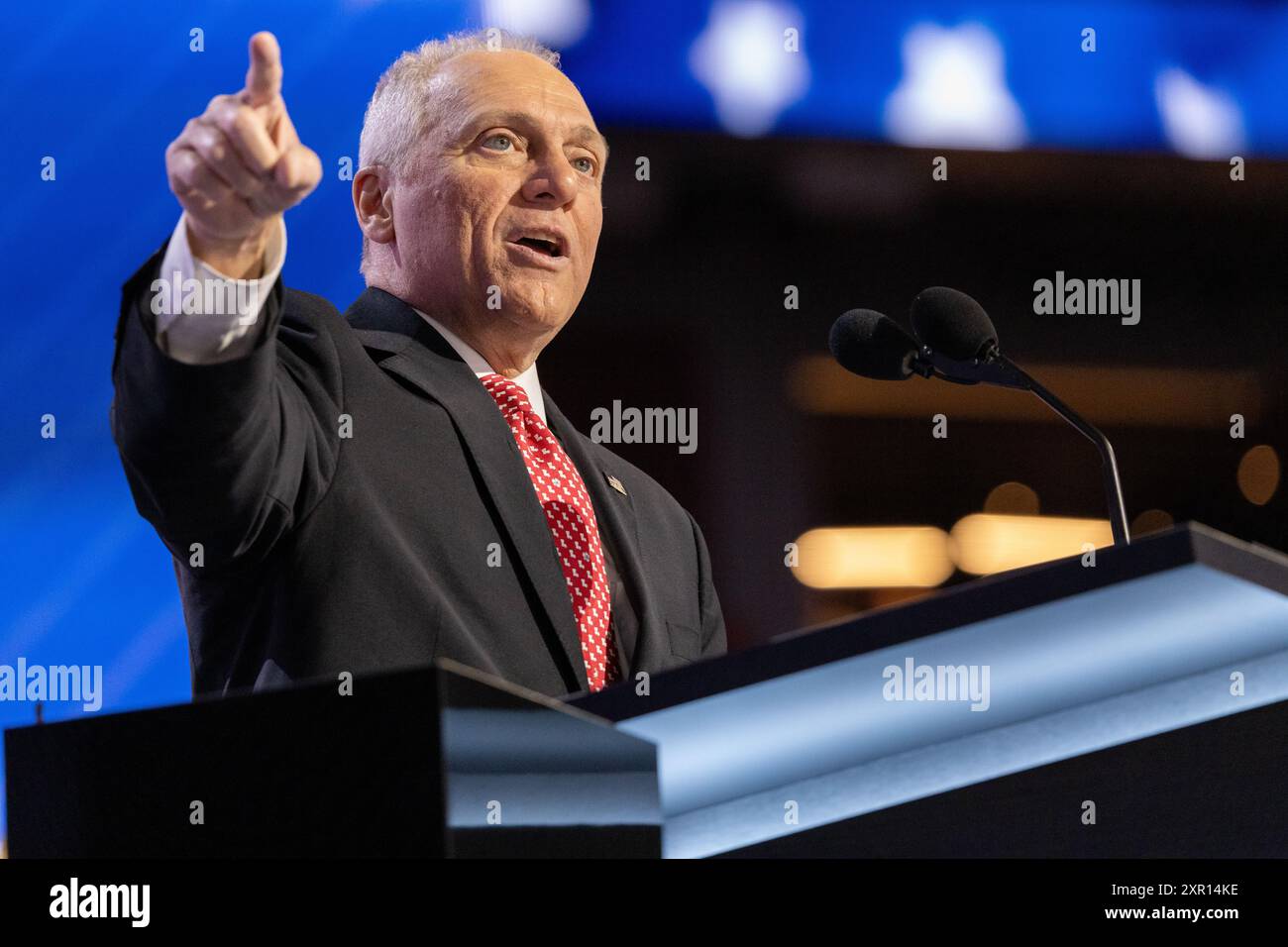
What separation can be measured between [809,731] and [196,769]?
33cm

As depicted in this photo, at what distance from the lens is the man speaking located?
939 millimetres

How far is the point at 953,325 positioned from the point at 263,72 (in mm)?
787

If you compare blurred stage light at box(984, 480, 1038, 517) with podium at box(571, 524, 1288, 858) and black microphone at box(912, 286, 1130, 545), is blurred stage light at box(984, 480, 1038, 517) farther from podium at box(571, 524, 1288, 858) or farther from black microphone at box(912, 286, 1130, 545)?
podium at box(571, 524, 1288, 858)

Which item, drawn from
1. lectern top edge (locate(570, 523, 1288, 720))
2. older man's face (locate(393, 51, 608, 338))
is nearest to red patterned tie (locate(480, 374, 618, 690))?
older man's face (locate(393, 51, 608, 338))

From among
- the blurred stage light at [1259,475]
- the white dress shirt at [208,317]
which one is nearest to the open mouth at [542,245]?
the white dress shirt at [208,317]

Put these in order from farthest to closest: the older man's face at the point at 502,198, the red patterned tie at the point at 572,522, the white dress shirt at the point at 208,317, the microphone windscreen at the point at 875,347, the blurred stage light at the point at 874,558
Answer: the blurred stage light at the point at 874,558 → the older man's face at the point at 502,198 → the microphone windscreen at the point at 875,347 → the red patterned tie at the point at 572,522 → the white dress shirt at the point at 208,317

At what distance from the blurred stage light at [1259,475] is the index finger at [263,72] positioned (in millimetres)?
4017

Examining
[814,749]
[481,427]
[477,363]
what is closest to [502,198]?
[477,363]

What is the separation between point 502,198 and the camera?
1.66 metres

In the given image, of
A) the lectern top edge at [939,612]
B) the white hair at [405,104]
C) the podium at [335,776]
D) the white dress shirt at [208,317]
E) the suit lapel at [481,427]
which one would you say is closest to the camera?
the podium at [335,776]

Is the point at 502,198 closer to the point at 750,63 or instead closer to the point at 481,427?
the point at 481,427

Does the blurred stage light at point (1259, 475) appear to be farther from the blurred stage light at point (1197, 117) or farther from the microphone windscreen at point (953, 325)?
the microphone windscreen at point (953, 325)

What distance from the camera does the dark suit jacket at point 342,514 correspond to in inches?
39.0

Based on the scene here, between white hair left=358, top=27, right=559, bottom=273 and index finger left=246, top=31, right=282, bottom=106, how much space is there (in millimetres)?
901
